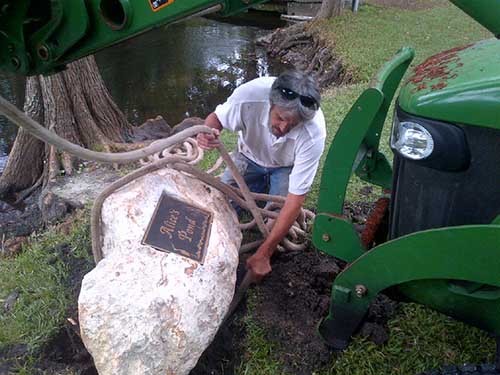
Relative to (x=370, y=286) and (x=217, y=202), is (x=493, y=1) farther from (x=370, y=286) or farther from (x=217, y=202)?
(x=217, y=202)

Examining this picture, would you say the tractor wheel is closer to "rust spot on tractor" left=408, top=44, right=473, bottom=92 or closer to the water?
A: "rust spot on tractor" left=408, top=44, right=473, bottom=92

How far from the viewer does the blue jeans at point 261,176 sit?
3.20 metres

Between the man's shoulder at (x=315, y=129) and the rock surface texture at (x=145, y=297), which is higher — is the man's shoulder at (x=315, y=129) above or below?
above

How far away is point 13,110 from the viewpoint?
5.50 ft

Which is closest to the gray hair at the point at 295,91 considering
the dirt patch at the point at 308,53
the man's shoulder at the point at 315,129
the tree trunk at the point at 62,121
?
the man's shoulder at the point at 315,129

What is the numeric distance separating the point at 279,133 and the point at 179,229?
2.65 feet

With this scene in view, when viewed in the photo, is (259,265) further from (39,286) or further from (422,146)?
(39,286)

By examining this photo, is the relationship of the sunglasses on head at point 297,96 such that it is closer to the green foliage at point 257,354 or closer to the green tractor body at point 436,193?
the green tractor body at point 436,193

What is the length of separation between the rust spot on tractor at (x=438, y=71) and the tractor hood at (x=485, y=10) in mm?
254

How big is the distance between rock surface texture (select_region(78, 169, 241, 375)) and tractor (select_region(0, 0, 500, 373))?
552 millimetres

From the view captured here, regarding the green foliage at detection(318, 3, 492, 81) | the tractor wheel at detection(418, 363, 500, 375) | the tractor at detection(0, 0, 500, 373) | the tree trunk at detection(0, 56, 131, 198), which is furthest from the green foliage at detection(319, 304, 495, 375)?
the green foliage at detection(318, 3, 492, 81)

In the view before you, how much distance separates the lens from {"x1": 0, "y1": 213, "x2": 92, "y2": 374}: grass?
2.52m

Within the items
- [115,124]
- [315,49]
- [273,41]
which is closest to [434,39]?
[315,49]

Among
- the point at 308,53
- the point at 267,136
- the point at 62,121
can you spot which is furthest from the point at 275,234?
the point at 308,53
